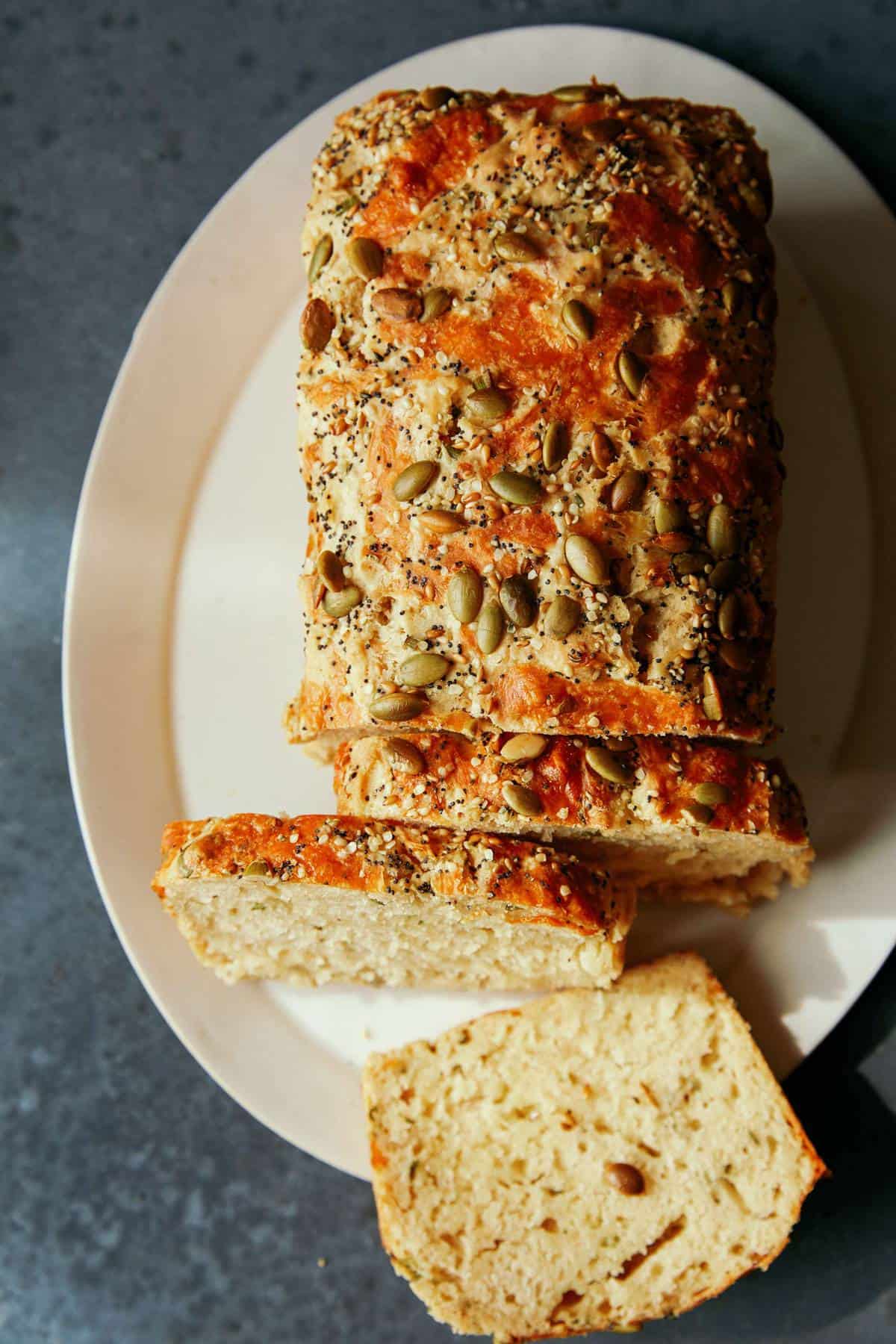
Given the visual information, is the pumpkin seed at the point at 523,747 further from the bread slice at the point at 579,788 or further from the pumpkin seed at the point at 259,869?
the pumpkin seed at the point at 259,869

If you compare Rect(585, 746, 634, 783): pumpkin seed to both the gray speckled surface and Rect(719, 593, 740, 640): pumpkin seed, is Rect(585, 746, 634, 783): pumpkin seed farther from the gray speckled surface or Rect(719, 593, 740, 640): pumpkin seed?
the gray speckled surface

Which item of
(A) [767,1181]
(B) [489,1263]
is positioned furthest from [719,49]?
(B) [489,1263]

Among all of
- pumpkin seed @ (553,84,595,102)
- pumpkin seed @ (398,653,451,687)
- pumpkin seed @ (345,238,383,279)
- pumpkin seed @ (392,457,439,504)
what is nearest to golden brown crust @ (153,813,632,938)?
pumpkin seed @ (398,653,451,687)

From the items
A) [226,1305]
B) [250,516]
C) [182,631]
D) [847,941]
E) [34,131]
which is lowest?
[226,1305]

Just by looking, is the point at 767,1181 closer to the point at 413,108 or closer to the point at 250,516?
the point at 250,516

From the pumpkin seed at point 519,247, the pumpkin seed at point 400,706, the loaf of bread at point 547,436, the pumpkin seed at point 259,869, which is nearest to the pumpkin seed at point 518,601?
the loaf of bread at point 547,436

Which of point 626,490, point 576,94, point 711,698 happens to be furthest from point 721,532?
point 576,94
